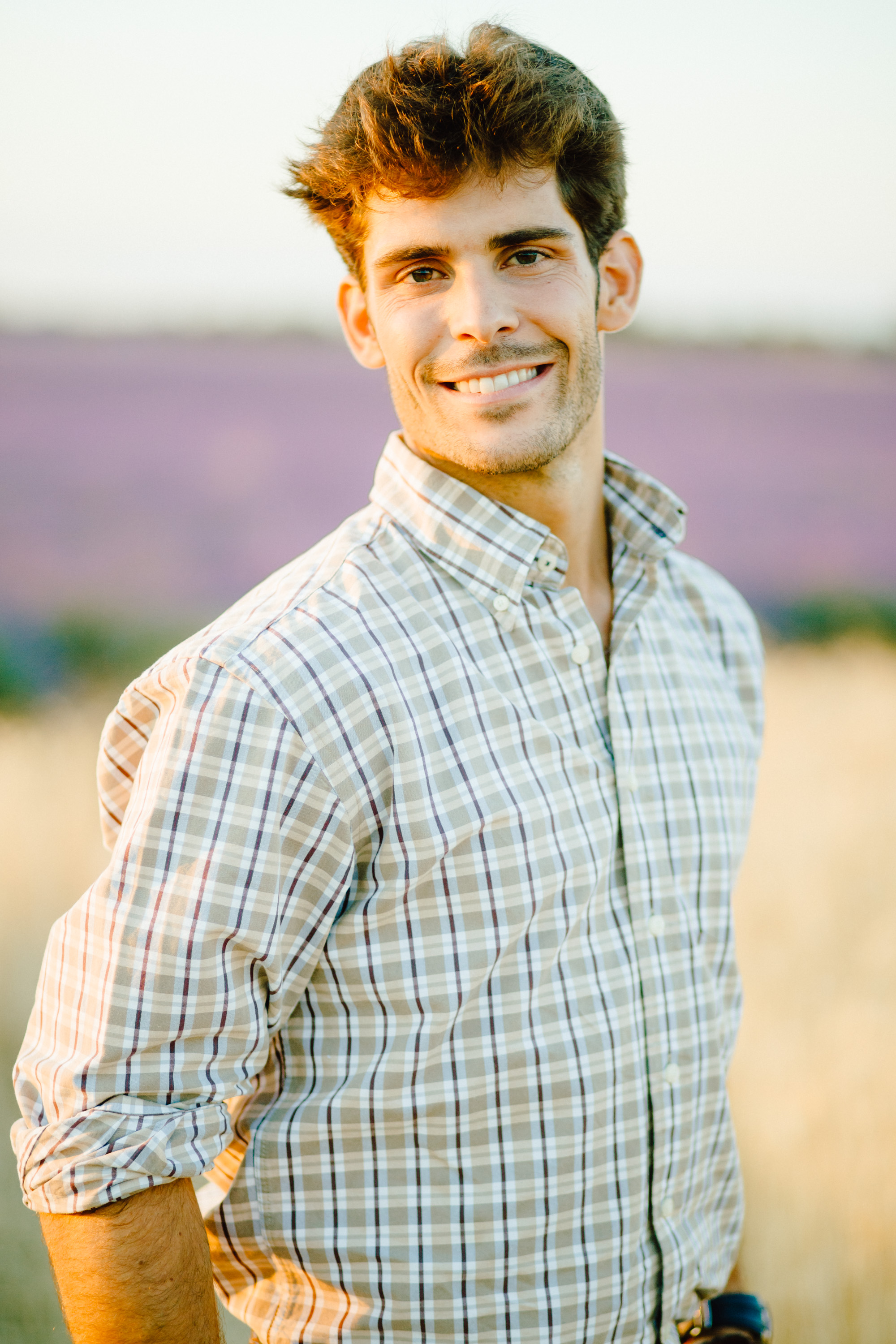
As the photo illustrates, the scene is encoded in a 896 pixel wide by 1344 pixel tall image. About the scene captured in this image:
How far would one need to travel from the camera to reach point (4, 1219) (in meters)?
2.76

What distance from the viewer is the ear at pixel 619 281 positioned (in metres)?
1.60

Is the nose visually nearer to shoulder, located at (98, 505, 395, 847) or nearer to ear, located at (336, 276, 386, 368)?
ear, located at (336, 276, 386, 368)

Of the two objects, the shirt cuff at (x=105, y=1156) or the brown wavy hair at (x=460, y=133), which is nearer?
the shirt cuff at (x=105, y=1156)

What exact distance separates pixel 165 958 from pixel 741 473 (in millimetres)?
4950

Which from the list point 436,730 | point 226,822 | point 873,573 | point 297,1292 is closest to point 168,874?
point 226,822

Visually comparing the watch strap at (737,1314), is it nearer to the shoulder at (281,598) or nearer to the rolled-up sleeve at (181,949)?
the rolled-up sleeve at (181,949)

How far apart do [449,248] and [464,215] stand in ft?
0.14

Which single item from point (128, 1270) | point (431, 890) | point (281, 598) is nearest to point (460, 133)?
point (281, 598)

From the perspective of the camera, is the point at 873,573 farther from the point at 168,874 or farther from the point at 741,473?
the point at 168,874

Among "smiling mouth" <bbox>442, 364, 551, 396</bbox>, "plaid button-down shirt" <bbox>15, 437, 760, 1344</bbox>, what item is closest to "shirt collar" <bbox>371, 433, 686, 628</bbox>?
"plaid button-down shirt" <bbox>15, 437, 760, 1344</bbox>

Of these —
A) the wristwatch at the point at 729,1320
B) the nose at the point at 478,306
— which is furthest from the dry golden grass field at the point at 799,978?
the nose at the point at 478,306

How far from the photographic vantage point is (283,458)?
530cm

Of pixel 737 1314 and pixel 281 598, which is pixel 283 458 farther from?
pixel 737 1314

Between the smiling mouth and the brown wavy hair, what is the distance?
0.77 ft
